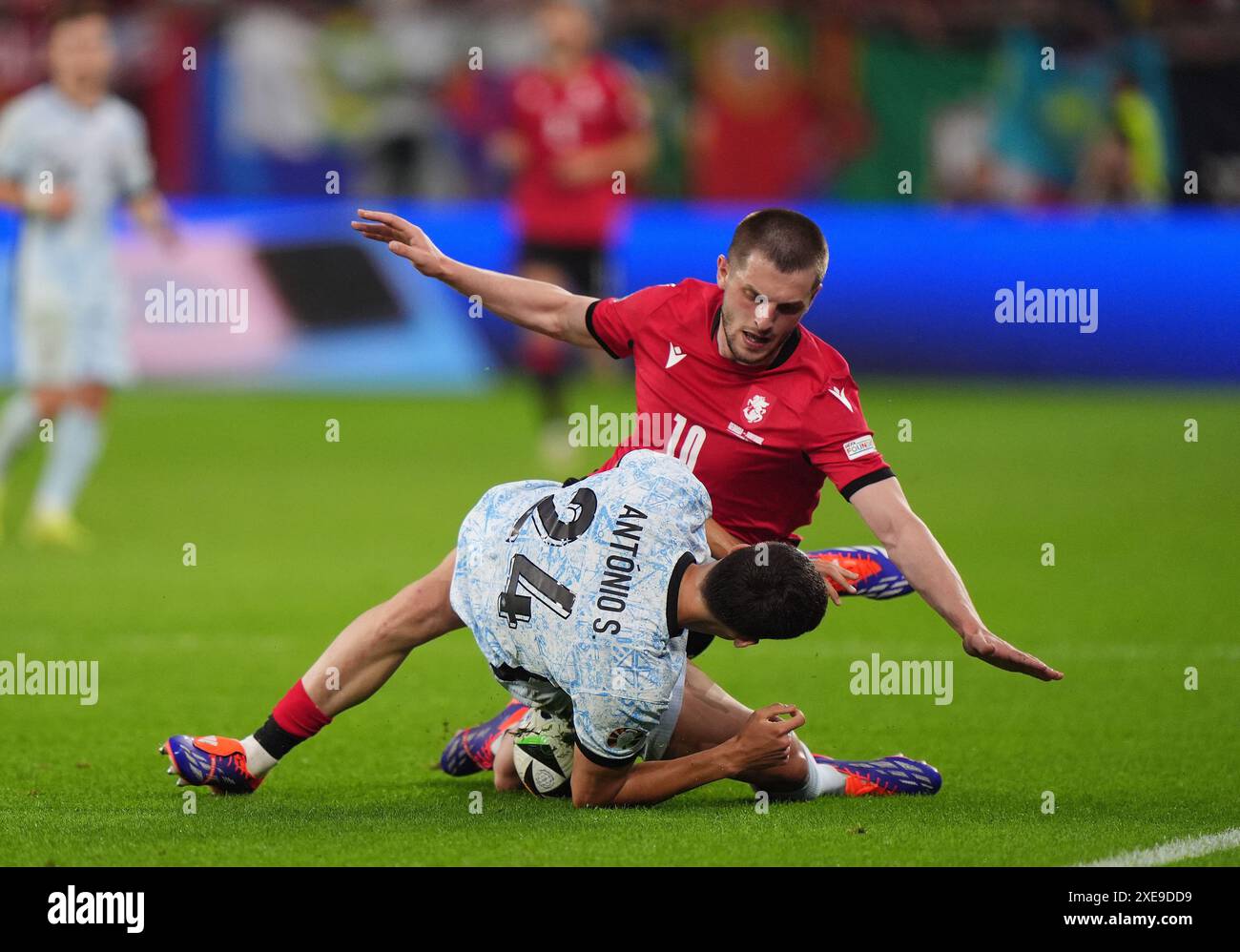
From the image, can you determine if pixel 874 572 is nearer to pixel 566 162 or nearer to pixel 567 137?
pixel 566 162

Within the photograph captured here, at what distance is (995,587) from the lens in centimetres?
969

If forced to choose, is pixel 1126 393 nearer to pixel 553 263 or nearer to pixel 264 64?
pixel 553 263

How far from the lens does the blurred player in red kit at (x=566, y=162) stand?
1412 cm

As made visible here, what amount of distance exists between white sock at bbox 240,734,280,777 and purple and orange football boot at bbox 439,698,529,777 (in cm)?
66

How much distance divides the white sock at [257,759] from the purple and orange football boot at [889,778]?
5.32 ft

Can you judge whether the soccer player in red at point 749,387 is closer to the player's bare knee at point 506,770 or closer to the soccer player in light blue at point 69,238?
→ the player's bare knee at point 506,770

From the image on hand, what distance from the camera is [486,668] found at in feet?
26.9

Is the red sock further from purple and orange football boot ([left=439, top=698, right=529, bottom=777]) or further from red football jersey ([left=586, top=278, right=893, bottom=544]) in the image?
red football jersey ([left=586, top=278, right=893, bottom=544])

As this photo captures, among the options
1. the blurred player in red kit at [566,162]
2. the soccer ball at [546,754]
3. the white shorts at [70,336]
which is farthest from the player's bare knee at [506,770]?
the blurred player in red kit at [566,162]

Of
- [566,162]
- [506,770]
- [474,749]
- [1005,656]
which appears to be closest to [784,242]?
[1005,656]

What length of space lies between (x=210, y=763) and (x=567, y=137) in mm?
9411

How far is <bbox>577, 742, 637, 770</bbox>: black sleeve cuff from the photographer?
5.23m

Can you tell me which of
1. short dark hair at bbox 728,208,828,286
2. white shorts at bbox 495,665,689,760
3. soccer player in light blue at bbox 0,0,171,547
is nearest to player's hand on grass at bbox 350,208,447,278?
short dark hair at bbox 728,208,828,286

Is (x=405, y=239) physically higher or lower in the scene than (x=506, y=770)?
higher
